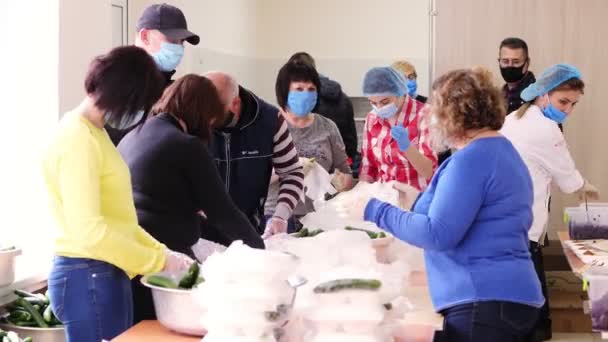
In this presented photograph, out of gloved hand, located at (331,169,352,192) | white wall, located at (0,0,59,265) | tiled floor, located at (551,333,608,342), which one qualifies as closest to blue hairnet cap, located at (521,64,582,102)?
gloved hand, located at (331,169,352,192)

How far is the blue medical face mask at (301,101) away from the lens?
393 centimetres

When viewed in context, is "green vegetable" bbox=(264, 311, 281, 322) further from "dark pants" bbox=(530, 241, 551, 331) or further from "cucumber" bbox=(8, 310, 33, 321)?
"dark pants" bbox=(530, 241, 551, 331)

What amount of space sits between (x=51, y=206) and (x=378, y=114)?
2020 mm

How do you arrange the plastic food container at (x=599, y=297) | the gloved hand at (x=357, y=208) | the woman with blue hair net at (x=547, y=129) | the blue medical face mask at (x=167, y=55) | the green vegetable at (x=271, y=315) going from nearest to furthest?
the green vegetable at (x=271, y=315)
the gloved hand at (x=357, y=208)
the blue medical face mask at (x=167, y=55)
the plastic food container at (x=599, y=297)
the woman with blue hair net at (x=547, y=129)

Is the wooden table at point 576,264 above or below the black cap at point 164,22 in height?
below

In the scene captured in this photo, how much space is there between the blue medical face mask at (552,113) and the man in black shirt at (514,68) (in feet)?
3.29

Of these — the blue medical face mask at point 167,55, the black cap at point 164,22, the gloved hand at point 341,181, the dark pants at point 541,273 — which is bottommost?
the dark pants at point 541,273

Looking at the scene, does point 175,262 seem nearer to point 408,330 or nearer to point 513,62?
point 408,330

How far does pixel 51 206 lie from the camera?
225 cm

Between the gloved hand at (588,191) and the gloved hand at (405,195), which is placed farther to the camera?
the gloved hand at (588,191)

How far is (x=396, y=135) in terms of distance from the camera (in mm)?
3811

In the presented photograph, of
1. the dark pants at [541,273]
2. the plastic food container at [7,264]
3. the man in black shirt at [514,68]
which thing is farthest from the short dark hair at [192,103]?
the man in black shirt at [514,68]

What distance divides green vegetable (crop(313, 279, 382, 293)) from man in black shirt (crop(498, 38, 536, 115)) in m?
3.48

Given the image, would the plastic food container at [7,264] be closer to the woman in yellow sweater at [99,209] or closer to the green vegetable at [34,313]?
the green vegetable at [34,313]
